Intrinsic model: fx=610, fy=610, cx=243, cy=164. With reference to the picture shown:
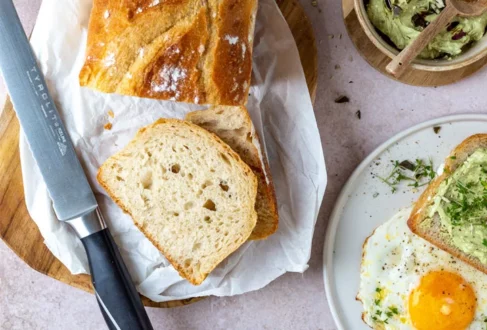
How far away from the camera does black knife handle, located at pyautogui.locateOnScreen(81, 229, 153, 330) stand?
233 cm

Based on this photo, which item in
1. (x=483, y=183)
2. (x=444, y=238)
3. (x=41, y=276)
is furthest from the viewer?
(x=41, y=276)

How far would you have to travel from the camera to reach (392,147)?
2564 millimetres

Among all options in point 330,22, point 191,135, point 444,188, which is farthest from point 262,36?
point 444,188

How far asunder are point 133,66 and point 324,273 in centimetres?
119

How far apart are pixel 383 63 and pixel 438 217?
0.67 meters

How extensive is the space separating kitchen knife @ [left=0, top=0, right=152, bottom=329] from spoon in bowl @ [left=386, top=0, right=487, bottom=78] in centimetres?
127

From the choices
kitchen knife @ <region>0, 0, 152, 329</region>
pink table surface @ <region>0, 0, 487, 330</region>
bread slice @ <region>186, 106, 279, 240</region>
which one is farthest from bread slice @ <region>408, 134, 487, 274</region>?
kitchen knife @ <region>0, 0, 152, 329</region>

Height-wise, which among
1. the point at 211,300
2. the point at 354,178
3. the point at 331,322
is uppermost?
the point at 354,178

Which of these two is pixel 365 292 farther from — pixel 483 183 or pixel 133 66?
pixel 133 66

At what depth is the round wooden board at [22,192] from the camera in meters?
2.41

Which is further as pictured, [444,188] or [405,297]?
[405,297]

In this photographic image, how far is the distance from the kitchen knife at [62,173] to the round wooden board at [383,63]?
3.99 ft

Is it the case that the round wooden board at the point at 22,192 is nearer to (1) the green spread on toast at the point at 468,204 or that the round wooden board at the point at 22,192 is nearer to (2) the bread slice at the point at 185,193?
(2) the bread slice at the point at 185,193

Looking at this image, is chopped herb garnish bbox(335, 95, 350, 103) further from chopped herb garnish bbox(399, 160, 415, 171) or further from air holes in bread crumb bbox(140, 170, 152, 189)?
air holes in bread crumb bbox(140, 170, 152, 189)
